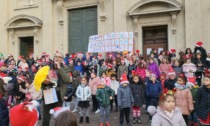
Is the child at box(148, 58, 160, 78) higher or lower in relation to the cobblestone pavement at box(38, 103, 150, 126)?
higher

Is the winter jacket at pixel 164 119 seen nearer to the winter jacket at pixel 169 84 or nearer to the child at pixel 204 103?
the child at pixel 204 103

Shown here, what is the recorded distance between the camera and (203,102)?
21.4 feet

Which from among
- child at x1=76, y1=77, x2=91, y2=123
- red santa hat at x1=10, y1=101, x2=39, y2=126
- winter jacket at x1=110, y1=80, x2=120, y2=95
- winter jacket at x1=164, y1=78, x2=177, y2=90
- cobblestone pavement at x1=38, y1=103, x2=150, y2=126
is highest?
red santa hat at x1=10, y1=101, x2=39, y2=126

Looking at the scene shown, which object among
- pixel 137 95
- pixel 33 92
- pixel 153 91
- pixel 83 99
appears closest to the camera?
pixel 153 91

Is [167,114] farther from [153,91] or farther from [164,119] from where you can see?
[153,91]

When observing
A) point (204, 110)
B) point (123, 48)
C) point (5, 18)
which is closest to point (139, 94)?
point (204, 110)

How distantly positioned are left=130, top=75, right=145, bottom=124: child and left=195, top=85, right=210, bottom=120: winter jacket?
282 centimetres

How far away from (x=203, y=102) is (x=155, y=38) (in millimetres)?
11501

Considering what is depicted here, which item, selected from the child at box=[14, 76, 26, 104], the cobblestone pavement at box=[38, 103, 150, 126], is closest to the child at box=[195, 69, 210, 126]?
the cobblestone pavement at box=[38, 103, 150, 126]

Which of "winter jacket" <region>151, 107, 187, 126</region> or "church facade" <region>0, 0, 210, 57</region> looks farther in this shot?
"church facade" <region>0, 0, 210, 57</region>

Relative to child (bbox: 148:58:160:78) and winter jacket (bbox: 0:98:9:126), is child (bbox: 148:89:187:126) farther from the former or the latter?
child (bbox: 148:58:160:78)

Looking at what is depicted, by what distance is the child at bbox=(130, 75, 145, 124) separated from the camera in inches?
365

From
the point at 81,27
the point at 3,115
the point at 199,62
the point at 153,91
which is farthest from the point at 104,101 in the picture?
the point at 81,27

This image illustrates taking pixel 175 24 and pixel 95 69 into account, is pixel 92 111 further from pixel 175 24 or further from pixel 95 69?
pixel 175 24
